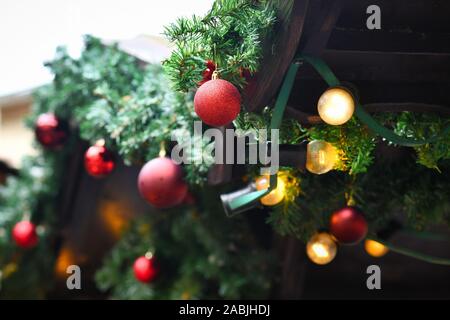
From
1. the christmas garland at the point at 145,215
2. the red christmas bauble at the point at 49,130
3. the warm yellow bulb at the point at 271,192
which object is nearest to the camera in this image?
the warm yellow bulb at the point at 271,192

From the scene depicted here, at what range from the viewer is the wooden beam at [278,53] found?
0.96m

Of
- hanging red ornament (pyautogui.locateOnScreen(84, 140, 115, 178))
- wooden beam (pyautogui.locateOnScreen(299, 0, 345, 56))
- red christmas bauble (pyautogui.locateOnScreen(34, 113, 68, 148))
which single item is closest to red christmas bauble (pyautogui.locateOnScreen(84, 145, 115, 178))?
hanging red ornament (pyautogui.locateOnScreen(84, 140, 115, 178))

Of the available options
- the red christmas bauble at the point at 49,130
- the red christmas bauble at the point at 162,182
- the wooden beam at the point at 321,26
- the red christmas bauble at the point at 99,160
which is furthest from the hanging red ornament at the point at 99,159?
the wooden beam at the point at 321,26

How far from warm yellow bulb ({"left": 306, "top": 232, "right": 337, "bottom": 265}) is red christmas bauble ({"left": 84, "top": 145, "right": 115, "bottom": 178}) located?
2.29 feet

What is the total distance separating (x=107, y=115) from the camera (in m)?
1.63

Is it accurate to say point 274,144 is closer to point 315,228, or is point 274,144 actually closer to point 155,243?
point 315,228

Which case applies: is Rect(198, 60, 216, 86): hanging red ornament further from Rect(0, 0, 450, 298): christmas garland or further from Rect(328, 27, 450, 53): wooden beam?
Rect(328, 27, 450, 53): wooden beam

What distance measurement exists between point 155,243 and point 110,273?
22cm

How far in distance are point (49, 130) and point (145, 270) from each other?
0.67 meters

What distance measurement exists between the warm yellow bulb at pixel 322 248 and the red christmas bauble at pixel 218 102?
2.16 ft

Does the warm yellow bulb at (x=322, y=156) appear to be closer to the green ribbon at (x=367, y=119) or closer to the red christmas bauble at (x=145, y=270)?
the green ribbon at (x=367, y=119)

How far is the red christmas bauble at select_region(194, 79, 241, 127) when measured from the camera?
38.1 inches

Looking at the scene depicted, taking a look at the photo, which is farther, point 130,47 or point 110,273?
point 110,273
